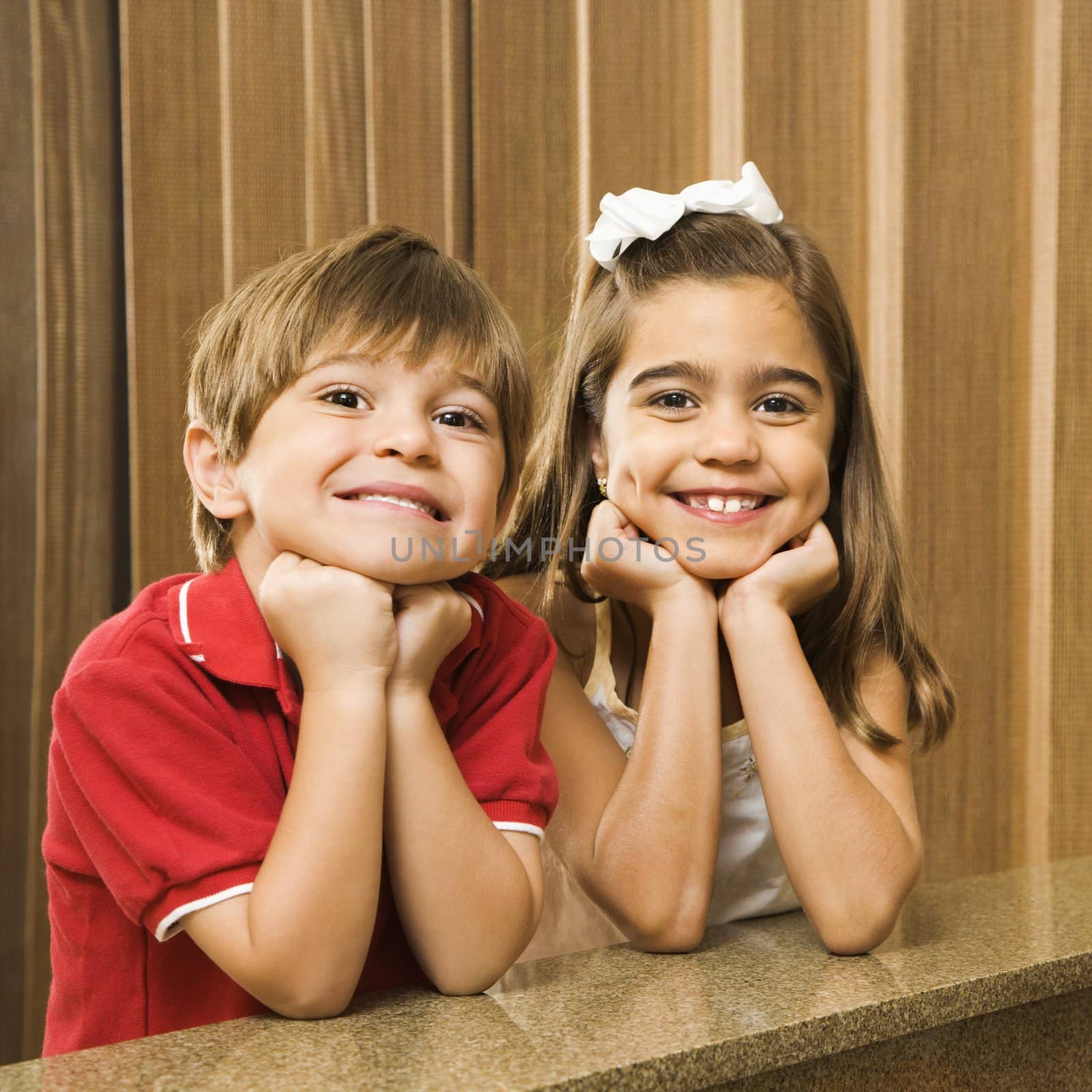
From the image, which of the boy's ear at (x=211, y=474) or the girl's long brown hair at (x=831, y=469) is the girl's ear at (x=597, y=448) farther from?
the boy's ear at (x=211, y=474)

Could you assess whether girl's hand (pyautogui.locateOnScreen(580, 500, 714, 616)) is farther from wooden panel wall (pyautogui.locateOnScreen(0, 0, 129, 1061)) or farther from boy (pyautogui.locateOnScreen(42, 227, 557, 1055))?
wooden panel wall (pyautogui.locateOnScreen(0, 0, 129, 1061))

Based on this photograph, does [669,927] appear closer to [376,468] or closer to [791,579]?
[791,579]

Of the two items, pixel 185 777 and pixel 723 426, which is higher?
pixel 723 426

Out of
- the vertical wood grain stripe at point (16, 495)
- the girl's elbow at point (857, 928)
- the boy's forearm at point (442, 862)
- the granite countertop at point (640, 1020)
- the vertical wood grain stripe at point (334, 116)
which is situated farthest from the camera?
the vertical wood grain stripe at point (334, 116)

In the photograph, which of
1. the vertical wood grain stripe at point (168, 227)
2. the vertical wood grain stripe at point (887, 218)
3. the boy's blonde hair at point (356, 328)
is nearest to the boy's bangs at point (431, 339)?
the boy's blonde hair at point (356, 328)

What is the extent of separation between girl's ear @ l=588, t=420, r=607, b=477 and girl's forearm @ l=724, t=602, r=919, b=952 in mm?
235

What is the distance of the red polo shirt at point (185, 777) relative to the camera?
2.38 ft

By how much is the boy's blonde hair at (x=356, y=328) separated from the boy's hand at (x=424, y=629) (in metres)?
0.15

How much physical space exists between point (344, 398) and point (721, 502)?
0.39 m

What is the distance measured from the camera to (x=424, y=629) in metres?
0.80

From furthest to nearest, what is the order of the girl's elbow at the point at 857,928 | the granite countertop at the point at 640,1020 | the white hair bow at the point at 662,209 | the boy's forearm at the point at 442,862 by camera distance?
the white hair bow at the point at 662,209 < the girl's elbow at the point at 857,928 < the boy's forearm at the point at 442,862 < the granite countertop at the point at 640,1020

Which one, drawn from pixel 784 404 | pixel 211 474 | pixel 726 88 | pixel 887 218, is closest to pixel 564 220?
pixel 726 88

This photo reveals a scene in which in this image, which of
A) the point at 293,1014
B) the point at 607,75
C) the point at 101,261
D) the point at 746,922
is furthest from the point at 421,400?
the point at 607,75

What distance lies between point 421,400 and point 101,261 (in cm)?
75
